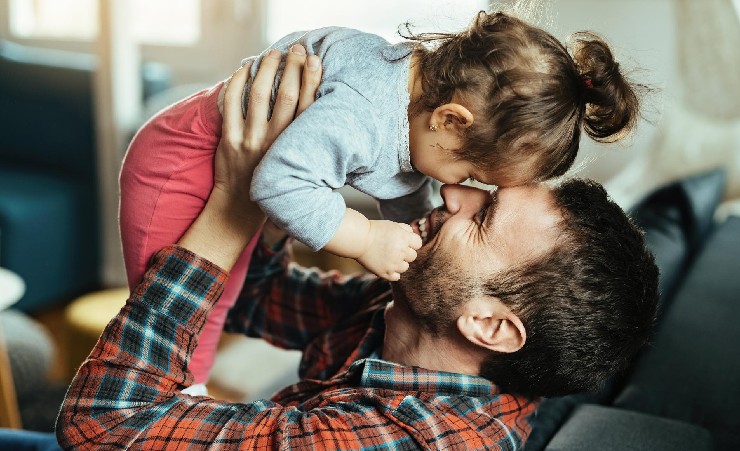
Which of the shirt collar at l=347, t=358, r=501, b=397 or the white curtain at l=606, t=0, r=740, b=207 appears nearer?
the shirt collar at l=347, t=358, r=501, b=397

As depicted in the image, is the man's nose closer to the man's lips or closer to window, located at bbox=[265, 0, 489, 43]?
the man's lips

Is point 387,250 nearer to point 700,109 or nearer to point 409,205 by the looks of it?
point 409,205

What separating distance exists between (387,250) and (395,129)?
0.54 feet

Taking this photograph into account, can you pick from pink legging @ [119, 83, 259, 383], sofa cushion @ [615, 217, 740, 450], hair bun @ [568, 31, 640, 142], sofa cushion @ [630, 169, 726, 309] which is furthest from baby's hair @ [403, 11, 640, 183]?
sofa cushion @ [630, 169, 726, 309]

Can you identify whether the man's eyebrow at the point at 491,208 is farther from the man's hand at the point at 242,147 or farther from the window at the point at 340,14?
the window at the point at 340,14

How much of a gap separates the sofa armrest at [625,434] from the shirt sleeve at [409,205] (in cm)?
43

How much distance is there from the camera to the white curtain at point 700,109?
116 inches

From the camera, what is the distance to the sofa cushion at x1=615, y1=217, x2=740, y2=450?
138cm

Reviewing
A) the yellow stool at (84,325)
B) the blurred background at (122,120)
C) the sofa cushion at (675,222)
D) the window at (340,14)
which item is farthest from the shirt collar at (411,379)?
the window at (340,14)

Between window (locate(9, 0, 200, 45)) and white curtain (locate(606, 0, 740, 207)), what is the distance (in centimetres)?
265

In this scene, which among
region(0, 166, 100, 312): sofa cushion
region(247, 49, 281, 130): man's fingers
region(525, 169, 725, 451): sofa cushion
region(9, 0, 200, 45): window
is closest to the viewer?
region(247, 49, 281, 130): man's fingers

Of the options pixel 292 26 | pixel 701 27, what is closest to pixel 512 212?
pixel 701 27

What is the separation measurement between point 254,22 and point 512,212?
11.2ft

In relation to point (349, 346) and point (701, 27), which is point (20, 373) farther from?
point (701, 27)
